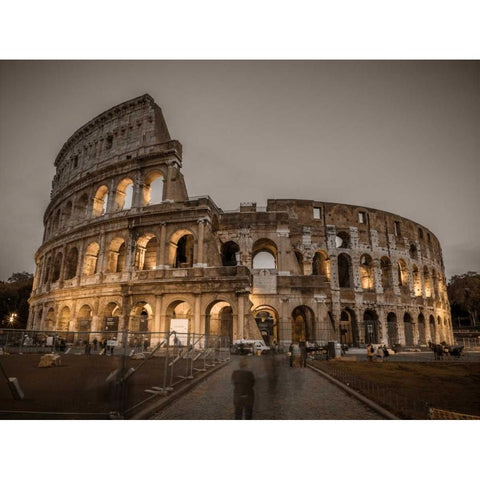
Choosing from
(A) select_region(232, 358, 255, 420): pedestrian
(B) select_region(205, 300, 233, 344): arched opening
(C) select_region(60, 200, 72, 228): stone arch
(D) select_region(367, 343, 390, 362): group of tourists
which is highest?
(C) select_region(60, 200, 72, 228): stone arch

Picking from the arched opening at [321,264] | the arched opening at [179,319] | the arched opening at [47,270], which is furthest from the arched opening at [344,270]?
the arched opening at [47,270]

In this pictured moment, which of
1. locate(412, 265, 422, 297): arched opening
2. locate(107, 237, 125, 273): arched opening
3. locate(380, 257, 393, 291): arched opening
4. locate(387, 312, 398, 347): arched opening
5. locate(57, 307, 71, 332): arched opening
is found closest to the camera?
locate(107, 237, 125, 273): arched opening

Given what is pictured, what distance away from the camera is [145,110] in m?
Answer: 23.0

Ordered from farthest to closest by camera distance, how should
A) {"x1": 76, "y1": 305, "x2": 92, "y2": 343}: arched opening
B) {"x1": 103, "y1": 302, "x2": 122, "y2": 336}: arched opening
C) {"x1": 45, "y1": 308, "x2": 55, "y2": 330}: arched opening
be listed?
{"x1": 45, "y1": 308, "x2": 55, "y2": 330}: arched opening < {"x1": 76, "y1": 305, "x2": 92, "y2": 343}: arched opening < {"x1": 103, "y1": 302, "x2": 122, "y2": 336}: arched opening

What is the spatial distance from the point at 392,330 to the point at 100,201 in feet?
83.8

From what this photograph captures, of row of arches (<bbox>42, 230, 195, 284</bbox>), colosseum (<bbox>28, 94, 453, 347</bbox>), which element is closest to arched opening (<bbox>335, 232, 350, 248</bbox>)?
colosseum (<bbox>28, 94, 453, 347</bbox>)

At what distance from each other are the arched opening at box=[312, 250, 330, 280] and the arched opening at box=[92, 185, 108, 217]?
17584 millimetres

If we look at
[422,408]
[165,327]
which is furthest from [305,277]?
[422,408]

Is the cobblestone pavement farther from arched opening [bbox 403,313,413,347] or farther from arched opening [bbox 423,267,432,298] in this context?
arched opening [bbox 423,267,432,298]

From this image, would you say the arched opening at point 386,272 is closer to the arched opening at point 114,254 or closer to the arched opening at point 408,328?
the arched opening at point 408,328

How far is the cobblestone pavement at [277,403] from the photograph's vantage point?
5.64 m

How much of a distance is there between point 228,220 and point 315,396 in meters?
16.5

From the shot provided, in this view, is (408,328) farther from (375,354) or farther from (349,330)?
(375,354)

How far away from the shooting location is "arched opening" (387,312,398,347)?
2544 cm
